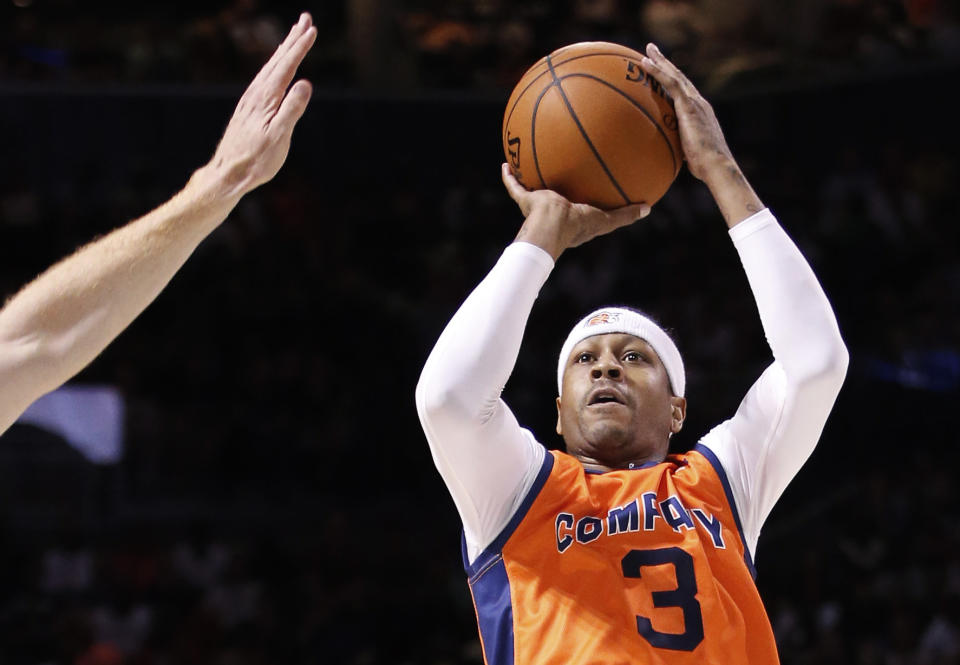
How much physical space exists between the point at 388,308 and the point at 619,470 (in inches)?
268

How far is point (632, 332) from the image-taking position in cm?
335

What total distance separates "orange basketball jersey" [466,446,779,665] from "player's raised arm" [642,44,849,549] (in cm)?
14

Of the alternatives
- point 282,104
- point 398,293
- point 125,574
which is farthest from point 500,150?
point 282,104

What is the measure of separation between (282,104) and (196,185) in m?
0.25

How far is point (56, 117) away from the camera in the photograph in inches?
394

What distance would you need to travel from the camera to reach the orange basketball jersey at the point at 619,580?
2.78m

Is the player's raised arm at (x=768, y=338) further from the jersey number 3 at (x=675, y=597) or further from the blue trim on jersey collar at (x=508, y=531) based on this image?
the blue trim on jersey collar at (x=508, y=531)

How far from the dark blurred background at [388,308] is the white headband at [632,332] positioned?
17.5 ft

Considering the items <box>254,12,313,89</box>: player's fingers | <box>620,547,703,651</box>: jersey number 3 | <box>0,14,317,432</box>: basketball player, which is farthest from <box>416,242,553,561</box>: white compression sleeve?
<box>0,14,317,432</box>: basketball player

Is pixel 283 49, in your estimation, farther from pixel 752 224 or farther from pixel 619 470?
pixel 619 470

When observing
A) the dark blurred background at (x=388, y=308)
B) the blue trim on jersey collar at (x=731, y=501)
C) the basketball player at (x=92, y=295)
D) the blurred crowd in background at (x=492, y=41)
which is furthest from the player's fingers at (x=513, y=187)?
the blurred crowd in background at (x=492, y=41)

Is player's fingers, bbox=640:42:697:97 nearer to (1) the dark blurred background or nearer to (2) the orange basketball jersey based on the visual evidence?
(2) the orange basketball jersey

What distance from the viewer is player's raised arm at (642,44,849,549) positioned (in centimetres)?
296

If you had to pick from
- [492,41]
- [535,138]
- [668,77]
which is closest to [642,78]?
[668,77]
